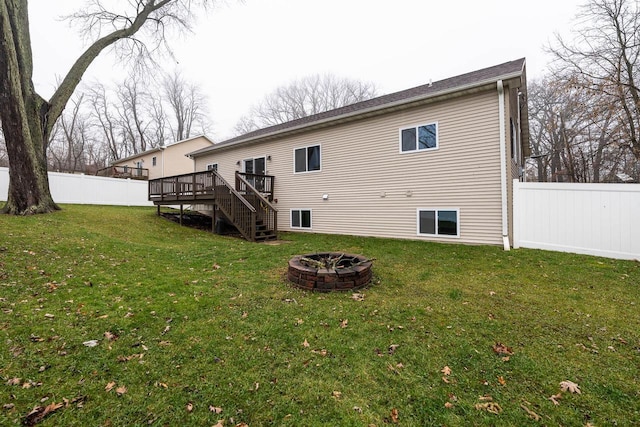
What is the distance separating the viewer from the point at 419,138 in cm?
852

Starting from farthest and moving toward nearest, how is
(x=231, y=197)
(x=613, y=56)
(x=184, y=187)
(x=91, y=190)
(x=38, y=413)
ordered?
(x=91, y=190) < (x=613, y=56) < (x=184, y=187) < (x=231, y=197) < (x=38, y=413)

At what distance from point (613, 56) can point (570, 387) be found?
55.5ft

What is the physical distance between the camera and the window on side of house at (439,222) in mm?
7906

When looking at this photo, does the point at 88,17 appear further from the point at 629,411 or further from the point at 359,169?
the point at 629,411

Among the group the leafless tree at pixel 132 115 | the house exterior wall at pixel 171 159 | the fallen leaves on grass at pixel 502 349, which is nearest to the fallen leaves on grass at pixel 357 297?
the fallen leaves on grass at pixel 502 349

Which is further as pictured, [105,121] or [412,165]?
[105,121]

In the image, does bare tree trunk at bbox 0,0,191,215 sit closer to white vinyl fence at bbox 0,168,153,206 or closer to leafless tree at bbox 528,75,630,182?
white vinyl fence at bbox 0,168,153,206

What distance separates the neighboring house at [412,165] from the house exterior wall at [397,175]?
28 millimetres

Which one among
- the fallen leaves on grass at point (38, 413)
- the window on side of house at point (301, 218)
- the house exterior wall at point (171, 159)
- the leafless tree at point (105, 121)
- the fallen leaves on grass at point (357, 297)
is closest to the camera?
the fallen leaves on grass at point (38, 413)

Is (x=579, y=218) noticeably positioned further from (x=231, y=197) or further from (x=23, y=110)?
(x=23, y=110)

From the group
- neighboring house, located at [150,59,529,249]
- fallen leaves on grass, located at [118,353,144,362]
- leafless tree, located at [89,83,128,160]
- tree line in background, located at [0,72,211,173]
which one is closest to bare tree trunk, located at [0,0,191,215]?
neighboring house, located at [150,59,529,249]

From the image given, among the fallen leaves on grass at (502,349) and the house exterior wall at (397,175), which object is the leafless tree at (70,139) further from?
the fallen leaves on grass at (502,349)

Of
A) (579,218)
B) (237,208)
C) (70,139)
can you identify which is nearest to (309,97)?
(237,208)

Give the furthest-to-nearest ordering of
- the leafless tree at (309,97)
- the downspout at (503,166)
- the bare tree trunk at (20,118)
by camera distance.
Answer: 1. the leafless tree at (309,97)
2. the bare tree trunk at (20,118)
3. the downspout at (503,166)
